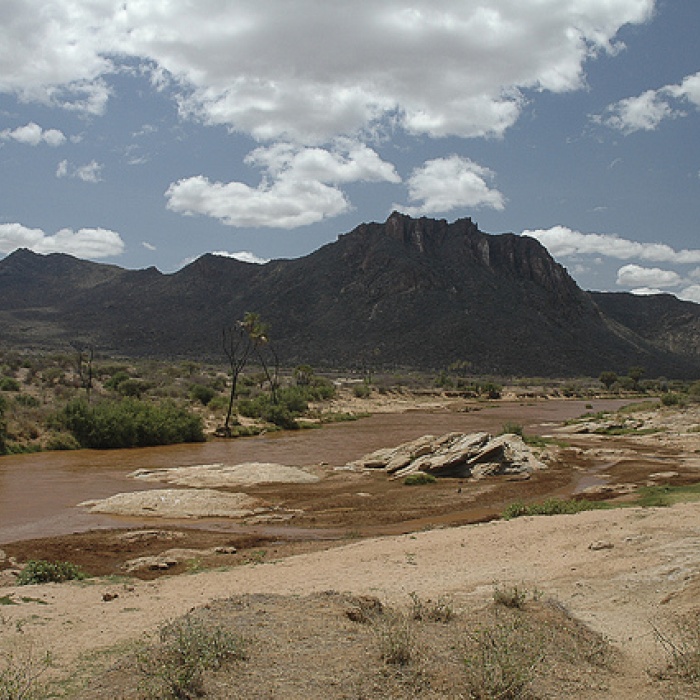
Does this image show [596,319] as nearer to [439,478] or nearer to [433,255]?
[433,255]

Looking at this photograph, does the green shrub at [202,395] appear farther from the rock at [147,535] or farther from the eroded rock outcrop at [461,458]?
the rock at [147,535]

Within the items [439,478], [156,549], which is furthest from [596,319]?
[156,549]

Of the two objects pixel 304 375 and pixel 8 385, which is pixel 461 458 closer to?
pixel 8 385

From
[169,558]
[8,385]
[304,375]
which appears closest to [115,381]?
[8,385]

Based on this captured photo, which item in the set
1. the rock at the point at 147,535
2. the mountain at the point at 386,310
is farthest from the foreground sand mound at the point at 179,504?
the mountain at the point at 386,310

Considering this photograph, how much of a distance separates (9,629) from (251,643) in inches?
134

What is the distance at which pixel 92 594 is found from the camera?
10.1 metres

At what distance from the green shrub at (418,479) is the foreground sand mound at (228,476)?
11.6ft

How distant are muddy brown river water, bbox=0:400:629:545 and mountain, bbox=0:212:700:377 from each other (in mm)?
54612

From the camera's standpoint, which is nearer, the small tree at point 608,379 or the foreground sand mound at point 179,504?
the foreground sand mound at point 179,504

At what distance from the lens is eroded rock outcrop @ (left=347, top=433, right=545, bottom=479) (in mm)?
25484

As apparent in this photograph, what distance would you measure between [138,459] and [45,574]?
21.8m

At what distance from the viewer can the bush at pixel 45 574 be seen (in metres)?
11.2

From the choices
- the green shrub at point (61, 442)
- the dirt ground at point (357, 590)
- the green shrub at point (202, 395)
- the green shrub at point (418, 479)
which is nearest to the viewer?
the dirt ground at point (357, 590)
